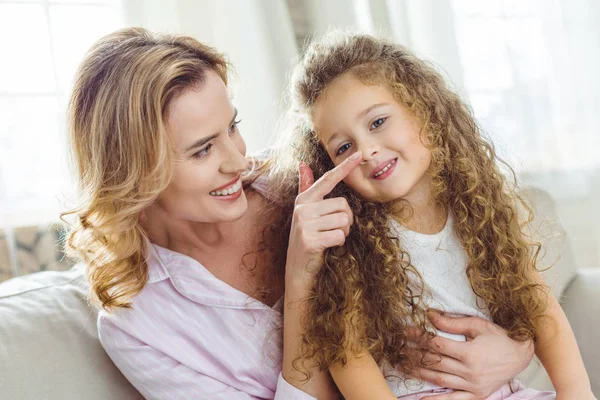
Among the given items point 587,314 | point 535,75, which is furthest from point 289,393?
point 535,75

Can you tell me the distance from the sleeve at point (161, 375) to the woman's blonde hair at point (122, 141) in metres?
0.09

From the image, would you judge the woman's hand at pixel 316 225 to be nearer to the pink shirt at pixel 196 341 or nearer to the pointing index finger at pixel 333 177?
the pointing index finger at pixel 333 177

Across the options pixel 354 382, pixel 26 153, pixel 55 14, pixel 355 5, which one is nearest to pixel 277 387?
pixel 354 382

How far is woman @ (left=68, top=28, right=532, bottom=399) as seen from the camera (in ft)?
4.53

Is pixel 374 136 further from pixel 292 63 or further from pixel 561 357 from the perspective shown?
pixel 292 63

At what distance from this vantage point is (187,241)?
5.28 feet

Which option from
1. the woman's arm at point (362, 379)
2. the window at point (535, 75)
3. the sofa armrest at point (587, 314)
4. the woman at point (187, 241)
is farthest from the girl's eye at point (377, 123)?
the window at point (535, 75)

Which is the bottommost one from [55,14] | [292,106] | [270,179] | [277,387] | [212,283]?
[277,387]

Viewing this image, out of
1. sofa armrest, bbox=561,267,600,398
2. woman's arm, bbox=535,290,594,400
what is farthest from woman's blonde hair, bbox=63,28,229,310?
sofa armrest, bbox=561,267,600,398

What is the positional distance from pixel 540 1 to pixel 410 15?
1.83 ft

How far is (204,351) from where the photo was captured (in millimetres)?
1511

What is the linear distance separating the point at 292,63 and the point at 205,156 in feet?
4.66

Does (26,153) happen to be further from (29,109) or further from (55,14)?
(55,14)

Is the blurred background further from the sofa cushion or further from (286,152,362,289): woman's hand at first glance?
(286,152,362,289): woman's hand
